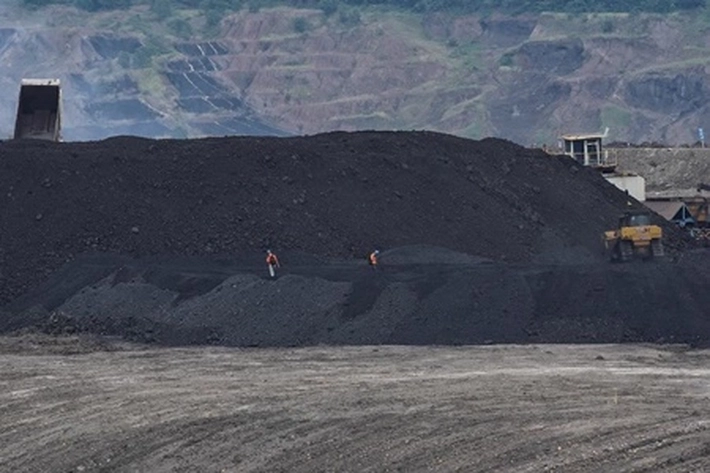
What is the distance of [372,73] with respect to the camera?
347 feet

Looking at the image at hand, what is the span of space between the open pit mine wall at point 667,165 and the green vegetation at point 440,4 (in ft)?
155

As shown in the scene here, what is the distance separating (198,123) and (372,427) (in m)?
78.6

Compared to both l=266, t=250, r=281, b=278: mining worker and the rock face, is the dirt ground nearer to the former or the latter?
l=266, t=250, r=281, b=278: mining worker

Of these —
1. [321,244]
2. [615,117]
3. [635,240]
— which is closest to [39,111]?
[321,244]

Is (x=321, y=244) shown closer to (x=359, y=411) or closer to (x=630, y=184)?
(x=359, y=411)

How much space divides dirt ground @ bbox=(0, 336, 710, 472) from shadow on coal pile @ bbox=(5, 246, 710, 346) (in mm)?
1629

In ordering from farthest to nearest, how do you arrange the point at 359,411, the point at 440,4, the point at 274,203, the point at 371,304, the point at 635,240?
1. the point at 440,4
2. the point at 635,240
3. the point at 274,203
4. the point at 371,304
5. the point at 359,411

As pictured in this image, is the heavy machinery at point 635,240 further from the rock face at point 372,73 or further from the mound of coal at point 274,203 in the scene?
the rock face at point 372,73

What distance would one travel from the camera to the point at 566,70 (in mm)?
103938

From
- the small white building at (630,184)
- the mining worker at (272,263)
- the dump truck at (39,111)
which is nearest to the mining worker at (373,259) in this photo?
the mining worker at (272,263)

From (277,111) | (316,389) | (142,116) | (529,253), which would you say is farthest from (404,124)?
(316,389)

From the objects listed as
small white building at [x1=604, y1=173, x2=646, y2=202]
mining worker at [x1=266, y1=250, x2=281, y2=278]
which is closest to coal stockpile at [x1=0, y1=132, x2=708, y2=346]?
mining worker at [x1=266, y1=250, x2=281, y2=278]

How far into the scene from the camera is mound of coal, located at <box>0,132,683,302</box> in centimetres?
3441

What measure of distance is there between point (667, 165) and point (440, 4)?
5438cm
